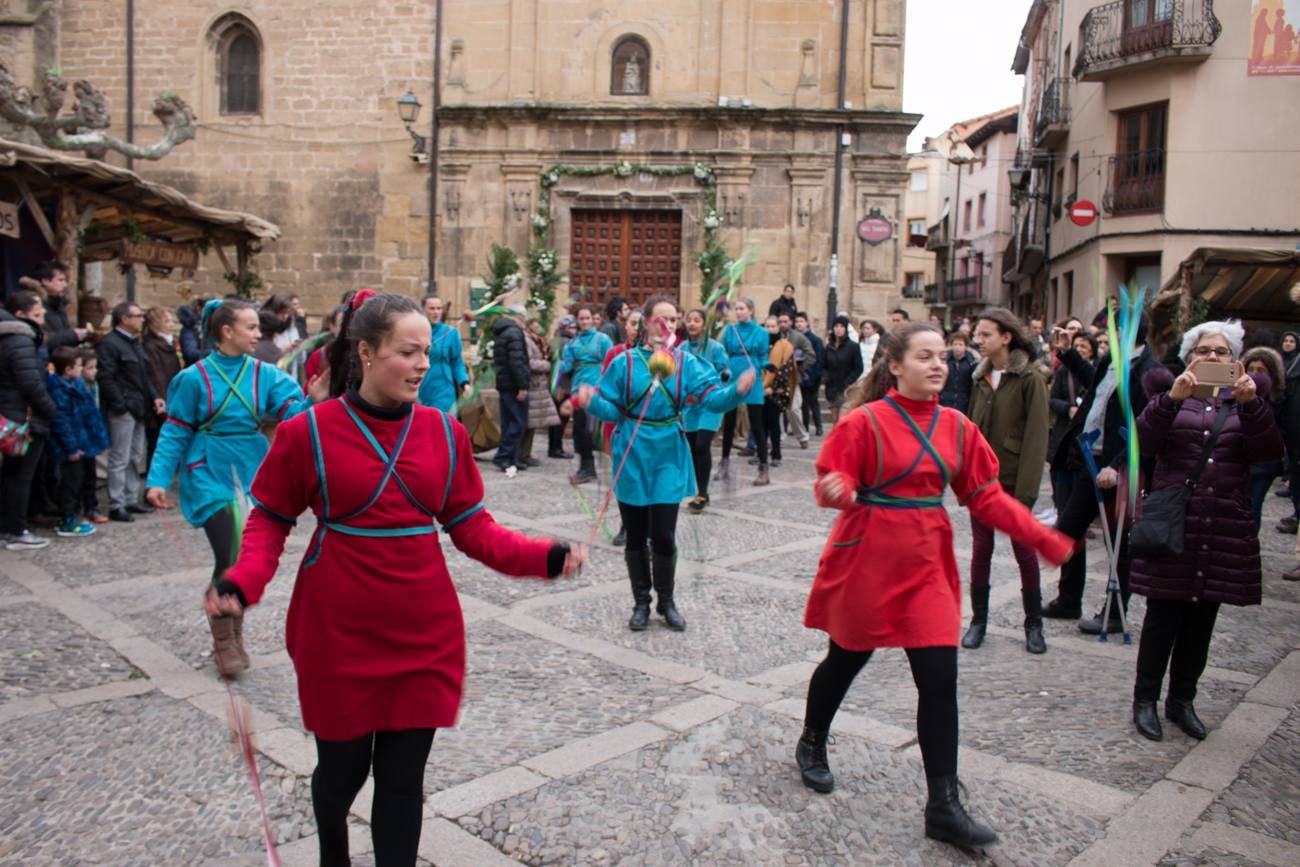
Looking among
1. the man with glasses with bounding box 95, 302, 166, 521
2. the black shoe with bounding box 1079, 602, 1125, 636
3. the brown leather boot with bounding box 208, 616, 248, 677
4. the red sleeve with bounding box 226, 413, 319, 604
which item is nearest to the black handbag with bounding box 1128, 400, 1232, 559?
the black shoe with bounding box 1079, 602, 1125, 636

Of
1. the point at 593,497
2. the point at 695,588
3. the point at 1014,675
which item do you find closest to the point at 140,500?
the point at 593,497

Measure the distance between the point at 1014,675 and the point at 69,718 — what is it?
4.37 metres

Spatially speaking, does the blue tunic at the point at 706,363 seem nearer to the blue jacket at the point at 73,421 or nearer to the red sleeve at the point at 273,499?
the red sleeve at the point at 273,499

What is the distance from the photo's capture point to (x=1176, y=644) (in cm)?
484

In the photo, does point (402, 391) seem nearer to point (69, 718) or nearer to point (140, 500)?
point (69, 718)

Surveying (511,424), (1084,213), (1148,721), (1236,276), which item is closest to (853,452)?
(1148,721)

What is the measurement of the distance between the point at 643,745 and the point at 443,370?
591cm

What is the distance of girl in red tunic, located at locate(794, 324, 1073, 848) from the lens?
362 centimetres

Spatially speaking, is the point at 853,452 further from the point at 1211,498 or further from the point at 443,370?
the point at 443,370

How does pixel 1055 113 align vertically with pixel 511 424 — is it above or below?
above

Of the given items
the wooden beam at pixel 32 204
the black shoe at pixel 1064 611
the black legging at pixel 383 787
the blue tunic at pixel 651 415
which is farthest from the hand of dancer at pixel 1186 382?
the wooden beam at pixel 32 204

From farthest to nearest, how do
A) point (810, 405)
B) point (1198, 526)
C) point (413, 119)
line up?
1. point (413, 119)
2. point (810, 405)
3. point (1198, 526)

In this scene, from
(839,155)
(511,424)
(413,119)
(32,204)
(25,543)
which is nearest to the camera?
(25,543)

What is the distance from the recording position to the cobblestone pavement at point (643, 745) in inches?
143
